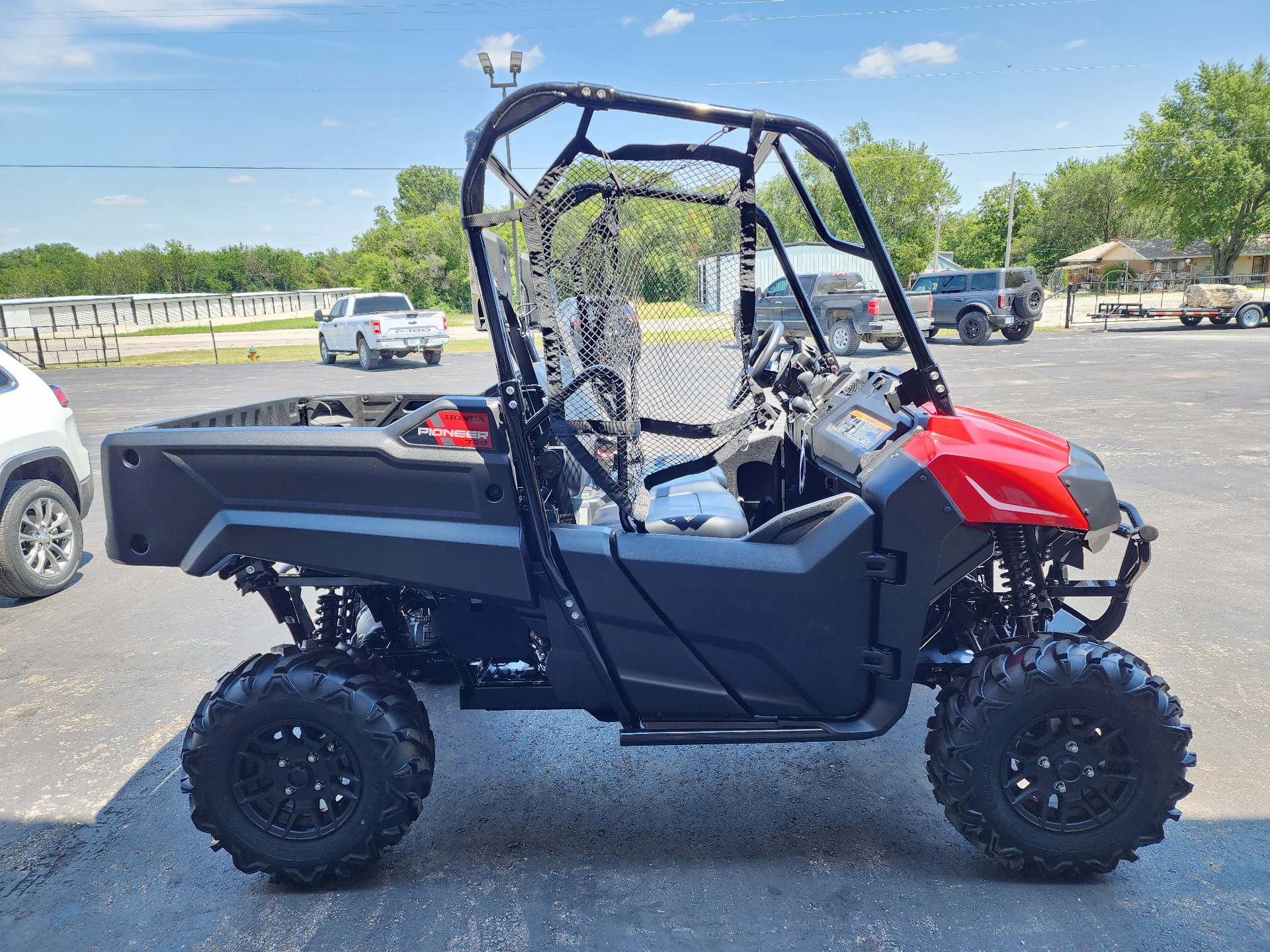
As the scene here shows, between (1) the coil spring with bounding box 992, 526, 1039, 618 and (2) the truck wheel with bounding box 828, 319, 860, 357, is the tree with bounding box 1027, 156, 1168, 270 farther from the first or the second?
(1) the coil spring with bounding box 992, 526, 1039, 618

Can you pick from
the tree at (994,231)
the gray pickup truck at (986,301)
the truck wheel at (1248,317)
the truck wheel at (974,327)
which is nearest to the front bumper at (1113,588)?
the gray pickup truck at (986,301)

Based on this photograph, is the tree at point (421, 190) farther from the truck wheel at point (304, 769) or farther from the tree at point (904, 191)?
the truck wheel at point (304, 769)

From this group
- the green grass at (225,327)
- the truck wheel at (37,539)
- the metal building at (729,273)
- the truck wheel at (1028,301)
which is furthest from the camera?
the green grass at (225,327)

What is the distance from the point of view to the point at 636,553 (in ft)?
8.38

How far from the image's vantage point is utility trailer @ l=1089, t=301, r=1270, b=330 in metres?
25.5

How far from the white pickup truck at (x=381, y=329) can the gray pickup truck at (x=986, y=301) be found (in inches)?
543

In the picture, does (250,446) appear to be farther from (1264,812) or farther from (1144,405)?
(1144,405)

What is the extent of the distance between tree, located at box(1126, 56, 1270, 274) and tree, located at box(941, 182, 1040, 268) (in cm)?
2990

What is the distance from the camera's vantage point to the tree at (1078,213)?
251 feet

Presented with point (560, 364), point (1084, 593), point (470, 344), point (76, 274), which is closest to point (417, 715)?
point (560, 364)

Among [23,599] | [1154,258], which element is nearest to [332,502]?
[23,599]

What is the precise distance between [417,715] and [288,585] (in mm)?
645

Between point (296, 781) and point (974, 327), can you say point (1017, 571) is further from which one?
point (974, 327)

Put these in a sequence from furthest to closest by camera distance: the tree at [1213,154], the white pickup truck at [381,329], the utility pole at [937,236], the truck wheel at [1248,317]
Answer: the utility pole at [937,236] → the tree at [1213,154] → the truck wheel at [1248,317] → the white pickup truck at [381,329]
